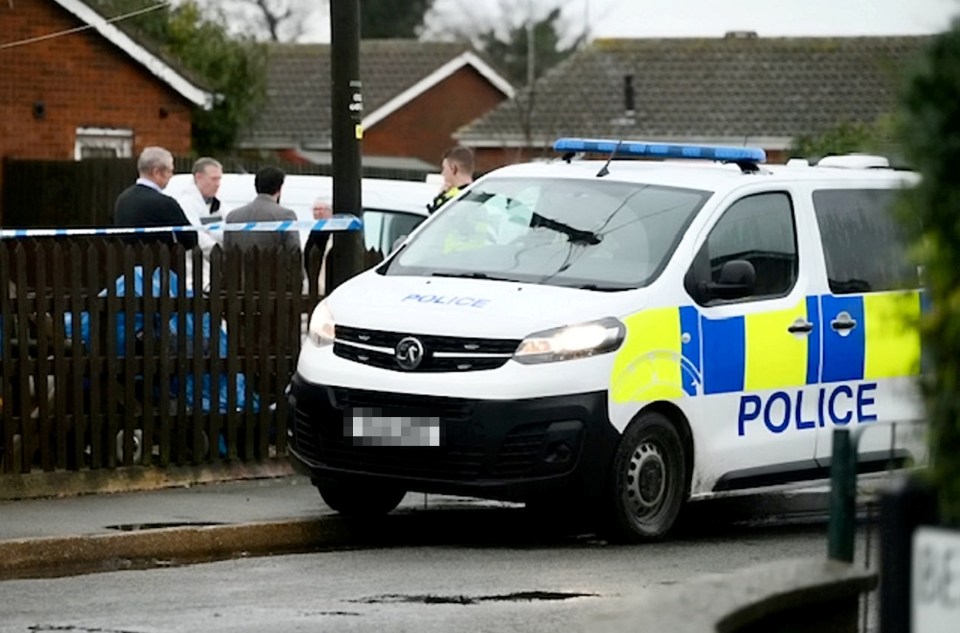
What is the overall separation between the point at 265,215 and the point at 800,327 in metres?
4.96

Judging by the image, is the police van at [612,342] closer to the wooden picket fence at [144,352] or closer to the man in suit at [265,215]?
the wooden picket fence at [144,352]

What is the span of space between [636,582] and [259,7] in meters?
75.0

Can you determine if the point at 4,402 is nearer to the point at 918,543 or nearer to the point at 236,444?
the point at 236,444

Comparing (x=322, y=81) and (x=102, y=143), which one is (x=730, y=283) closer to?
(x=102, y=143)

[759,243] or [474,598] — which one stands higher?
[759,243]

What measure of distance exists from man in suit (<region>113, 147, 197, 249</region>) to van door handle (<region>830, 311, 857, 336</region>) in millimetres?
4465

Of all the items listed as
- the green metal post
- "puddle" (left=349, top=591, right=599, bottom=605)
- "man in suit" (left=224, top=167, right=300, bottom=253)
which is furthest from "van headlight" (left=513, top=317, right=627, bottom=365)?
the green metal post

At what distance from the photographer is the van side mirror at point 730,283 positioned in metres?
11.3

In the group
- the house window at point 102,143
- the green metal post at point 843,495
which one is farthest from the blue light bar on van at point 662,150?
the house window at point 102,143

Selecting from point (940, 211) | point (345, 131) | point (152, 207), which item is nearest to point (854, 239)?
point (345, 131)

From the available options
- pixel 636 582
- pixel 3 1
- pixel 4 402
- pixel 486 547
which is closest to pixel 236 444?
pixel 4 402

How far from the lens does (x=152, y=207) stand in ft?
48.5

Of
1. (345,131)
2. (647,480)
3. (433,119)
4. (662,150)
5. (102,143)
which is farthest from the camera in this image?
(433,119)

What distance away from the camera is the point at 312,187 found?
18797 millimetres
